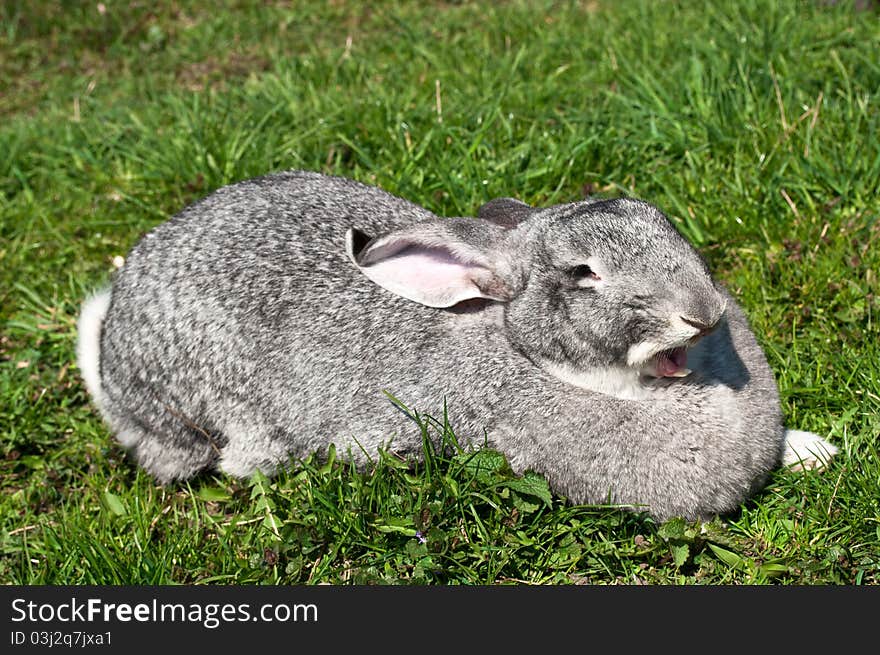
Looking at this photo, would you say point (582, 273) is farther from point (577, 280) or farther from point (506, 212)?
point (506, 212)

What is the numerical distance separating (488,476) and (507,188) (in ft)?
6.99

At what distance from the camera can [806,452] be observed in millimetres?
4438

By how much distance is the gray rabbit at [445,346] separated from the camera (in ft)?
13.3

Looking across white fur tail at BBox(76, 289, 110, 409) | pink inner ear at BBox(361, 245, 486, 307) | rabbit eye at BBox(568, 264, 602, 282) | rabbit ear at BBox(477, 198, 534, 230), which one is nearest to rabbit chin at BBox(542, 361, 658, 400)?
rabbit eye at BBox(568, 264, 602, 282)

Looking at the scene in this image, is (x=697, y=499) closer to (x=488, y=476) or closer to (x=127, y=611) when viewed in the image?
(x=488, y=476)

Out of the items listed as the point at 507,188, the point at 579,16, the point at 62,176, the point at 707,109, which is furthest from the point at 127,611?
the point at 579,16

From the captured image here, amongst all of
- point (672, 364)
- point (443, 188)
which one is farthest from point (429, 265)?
point (443, 188)

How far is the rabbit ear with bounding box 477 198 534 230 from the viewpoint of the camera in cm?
455

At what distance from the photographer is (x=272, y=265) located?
470 cm

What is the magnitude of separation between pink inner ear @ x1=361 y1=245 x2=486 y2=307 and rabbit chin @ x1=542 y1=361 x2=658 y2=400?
46cm

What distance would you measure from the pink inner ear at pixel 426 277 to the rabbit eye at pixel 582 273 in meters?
0.47

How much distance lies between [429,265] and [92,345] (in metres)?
1.95

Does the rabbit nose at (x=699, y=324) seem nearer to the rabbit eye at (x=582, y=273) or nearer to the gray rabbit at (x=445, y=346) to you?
the gray rabbit at (x=445, y=346)

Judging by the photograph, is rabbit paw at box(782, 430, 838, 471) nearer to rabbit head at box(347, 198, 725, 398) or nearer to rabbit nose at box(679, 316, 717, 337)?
rabbit head at box(347, 198, 725, 398)
